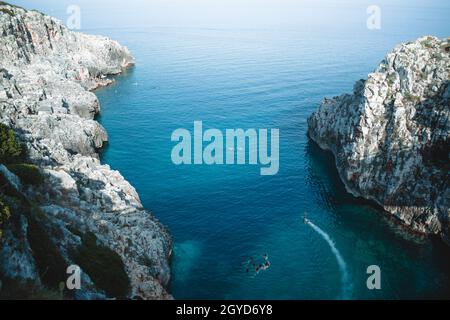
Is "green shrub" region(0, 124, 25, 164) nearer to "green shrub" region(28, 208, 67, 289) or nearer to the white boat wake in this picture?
"green shrub" region(28, 208, 67, 289)

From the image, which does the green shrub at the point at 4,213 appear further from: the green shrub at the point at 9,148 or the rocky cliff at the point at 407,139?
the rocky cliff at the point at 407,139

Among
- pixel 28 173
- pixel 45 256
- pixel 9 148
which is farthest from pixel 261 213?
pixel 9 148

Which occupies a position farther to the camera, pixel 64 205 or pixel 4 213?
pixel 64 205

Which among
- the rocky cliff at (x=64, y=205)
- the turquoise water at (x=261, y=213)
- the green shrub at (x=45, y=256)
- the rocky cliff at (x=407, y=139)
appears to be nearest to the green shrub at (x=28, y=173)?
the rocky cliff at (x=64, y=205)

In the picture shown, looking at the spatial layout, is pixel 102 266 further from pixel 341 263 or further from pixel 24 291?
pixel 341 263

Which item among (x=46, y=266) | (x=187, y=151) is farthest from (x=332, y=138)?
(x=46, y=266)
